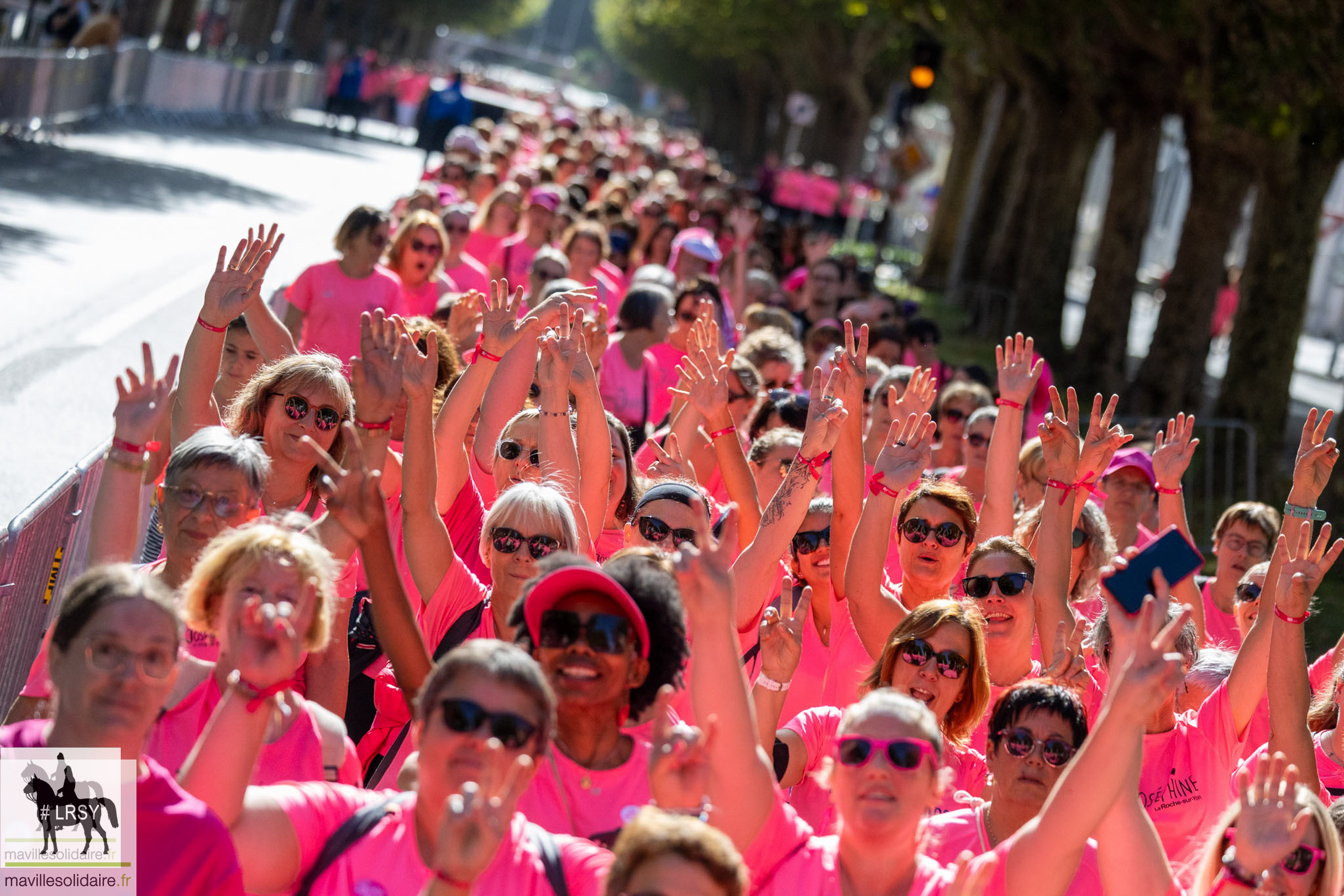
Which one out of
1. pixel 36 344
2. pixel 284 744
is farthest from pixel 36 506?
pixel 36 344

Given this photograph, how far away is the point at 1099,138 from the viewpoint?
74.2ft

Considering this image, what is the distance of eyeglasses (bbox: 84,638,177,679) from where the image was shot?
10.3 feet

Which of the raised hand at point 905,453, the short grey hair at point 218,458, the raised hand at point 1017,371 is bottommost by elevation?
the short grey hair at point 218,458

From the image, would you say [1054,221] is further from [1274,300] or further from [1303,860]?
[1303,860]

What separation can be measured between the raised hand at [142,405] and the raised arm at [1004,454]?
322 cm

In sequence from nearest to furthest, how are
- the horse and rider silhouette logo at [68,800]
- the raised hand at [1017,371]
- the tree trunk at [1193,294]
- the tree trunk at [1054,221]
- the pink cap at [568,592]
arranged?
the horse and rider silhouette logo at [68,800]
the pink cap at [568,592]
the raised hand at [1017,371]
the tree trunk at [1193,294]
the tree trunk at [1054,221]

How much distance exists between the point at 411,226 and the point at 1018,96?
2211cm

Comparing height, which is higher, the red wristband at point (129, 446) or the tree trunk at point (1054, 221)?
the tree trunk at point (1054, 221)

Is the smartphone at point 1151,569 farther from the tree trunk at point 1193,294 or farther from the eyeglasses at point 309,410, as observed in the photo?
the tree trunk at point 1193,294

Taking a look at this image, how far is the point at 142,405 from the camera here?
418 cm

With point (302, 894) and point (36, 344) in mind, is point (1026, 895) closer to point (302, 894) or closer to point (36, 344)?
point (302, 894)

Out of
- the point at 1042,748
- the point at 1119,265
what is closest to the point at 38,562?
the point at 1042,748

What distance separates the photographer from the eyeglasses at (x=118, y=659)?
3146 mm

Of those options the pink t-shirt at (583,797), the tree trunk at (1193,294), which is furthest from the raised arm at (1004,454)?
the tree trunk at (1193,294)
